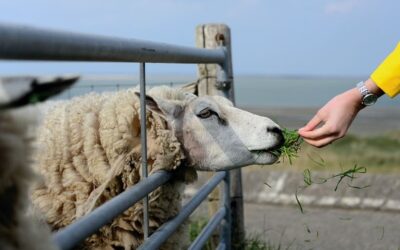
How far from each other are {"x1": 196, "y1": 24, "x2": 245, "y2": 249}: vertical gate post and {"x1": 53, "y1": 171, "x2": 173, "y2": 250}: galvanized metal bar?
6.46ft

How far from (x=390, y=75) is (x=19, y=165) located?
5.82ft

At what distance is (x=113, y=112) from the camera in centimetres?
340

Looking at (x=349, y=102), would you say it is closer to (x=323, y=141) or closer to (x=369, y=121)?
(x=323, y=141)

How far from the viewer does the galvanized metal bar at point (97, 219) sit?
68.9 inches

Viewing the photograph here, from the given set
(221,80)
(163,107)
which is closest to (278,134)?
(163,107)

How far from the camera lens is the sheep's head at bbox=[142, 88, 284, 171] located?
3.46 meters

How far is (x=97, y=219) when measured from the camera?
1947 millimetres

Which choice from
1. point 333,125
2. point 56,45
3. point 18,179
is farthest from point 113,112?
point 18,179

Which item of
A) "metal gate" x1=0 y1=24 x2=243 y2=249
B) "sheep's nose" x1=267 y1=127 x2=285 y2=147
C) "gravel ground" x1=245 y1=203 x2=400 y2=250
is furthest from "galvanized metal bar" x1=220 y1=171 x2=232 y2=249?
"sheep's nose" x1=267 y1=127 x2=285 y2=147

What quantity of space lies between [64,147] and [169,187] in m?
0.54

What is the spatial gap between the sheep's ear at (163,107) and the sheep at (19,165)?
2.03 metres

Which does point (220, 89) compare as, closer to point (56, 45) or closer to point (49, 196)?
point (49, 196)

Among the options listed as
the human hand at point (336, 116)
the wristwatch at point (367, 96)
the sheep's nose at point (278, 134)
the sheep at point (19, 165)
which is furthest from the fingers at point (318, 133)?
the sheep at point (19, 165)

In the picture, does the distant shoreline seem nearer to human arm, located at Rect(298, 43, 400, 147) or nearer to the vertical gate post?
the vertical gate post
